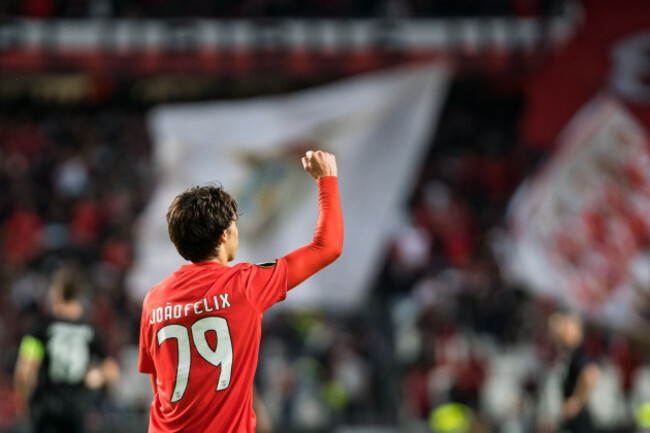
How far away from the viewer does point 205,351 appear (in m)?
2.22

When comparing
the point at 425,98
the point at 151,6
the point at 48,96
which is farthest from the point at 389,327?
the point at 48,96

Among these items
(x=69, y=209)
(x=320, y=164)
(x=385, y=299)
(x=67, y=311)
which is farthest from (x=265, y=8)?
(x=320, y=164)

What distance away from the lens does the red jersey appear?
7.25 ft

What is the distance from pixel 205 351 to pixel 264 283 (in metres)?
0.24

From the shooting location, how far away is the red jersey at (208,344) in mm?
2211

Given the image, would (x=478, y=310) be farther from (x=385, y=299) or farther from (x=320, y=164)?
(x=320, y=164)

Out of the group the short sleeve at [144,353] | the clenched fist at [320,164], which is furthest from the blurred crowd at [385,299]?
the clenched fist at [320,164]

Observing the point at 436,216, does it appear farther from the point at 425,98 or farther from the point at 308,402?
the point at 308,402

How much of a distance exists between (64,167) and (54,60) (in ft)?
6.06

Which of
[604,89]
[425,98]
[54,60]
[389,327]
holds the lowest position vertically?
[389,327]

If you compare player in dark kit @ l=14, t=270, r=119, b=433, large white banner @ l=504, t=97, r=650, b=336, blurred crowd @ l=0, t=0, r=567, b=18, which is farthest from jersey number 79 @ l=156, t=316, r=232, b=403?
blurred crowd @ l=0, t=0, r=567, b=18

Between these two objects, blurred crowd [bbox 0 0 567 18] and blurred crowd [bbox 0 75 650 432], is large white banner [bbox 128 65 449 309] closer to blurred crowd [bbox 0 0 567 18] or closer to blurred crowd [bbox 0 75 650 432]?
blurred crowd [bbox 0 75 650 432]

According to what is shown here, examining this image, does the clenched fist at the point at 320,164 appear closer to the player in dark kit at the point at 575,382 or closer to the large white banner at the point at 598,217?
the player in dark kit at the point at 575,382

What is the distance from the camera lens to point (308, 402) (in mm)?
10352
